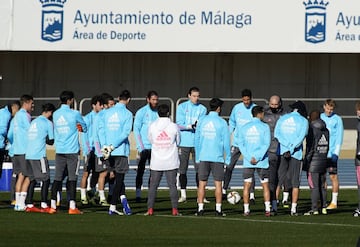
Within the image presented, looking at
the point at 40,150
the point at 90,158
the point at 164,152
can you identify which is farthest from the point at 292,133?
the point at 40,150

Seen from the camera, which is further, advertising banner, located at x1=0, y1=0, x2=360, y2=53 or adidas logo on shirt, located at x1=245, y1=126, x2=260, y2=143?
advertising banner, located at x1=0, y1=0, x2=360, y2=53

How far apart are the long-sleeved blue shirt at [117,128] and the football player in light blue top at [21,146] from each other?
1.31 meters

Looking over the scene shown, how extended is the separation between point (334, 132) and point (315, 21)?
44.6 feet

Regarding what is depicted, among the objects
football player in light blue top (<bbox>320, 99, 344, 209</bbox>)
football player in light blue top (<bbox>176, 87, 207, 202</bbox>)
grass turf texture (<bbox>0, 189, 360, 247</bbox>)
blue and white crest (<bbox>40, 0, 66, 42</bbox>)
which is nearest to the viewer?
grass turf texture (<bbox>0, 189, 360, 247</bbox>)

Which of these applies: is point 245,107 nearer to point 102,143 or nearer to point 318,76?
point 102,143

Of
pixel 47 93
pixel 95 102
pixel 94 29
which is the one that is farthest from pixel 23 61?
pixel 95 102

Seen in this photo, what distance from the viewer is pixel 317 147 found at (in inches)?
845

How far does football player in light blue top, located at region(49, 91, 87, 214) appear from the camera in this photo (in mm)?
21109

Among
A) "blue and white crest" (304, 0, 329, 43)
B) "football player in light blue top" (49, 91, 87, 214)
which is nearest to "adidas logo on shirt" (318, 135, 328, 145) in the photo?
"football player in light blue top" (49, 91, 87, 214)

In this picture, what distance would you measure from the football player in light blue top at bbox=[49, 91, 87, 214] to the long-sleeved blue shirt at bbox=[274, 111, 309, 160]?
335 centimetres

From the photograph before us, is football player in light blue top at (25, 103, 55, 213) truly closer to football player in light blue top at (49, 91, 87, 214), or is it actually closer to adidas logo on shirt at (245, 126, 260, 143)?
football player in light blue top at (49, 91, 87, 214)

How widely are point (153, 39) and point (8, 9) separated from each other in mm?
4105

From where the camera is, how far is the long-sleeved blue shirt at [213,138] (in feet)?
69.3

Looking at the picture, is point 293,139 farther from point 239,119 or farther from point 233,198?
point 239,119
